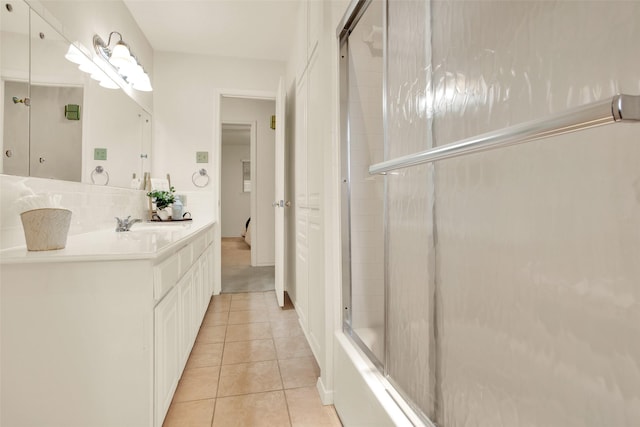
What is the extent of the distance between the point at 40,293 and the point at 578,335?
1582 mm

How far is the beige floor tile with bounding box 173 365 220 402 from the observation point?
4.91ft

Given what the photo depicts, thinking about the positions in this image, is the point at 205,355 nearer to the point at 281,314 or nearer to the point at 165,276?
the point at 281,314

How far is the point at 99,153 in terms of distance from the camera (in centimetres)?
192

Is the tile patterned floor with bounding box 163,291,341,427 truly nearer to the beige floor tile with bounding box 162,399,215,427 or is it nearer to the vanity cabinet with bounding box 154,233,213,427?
the beige floor tile with bounding box 162,399,215,427

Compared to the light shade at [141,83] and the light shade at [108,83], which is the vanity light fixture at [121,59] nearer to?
the light shade at [141,83]

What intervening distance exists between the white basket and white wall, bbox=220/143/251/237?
21.4 ft

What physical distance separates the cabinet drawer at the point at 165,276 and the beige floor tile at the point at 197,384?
0.60m

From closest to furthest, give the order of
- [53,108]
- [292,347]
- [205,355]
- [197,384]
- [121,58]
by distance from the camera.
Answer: [53,108], [197,384], [205,355], [292,347], [121,58]

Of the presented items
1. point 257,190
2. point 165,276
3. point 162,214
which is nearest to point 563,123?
point 165,276

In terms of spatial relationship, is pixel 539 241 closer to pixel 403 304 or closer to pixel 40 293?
pixel 403 304

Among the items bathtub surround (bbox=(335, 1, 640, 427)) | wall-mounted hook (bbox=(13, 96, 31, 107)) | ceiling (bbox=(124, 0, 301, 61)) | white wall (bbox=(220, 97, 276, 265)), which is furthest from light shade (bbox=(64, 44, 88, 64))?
white wall (bbox=(220, 97, 276, 265))

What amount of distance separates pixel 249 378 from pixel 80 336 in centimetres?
92

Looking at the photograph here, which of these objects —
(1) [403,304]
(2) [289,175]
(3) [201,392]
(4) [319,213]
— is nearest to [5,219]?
(3) [201,392]

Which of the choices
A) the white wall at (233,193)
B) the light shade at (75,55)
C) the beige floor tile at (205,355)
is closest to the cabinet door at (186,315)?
the beige floor tile at (205,355)
